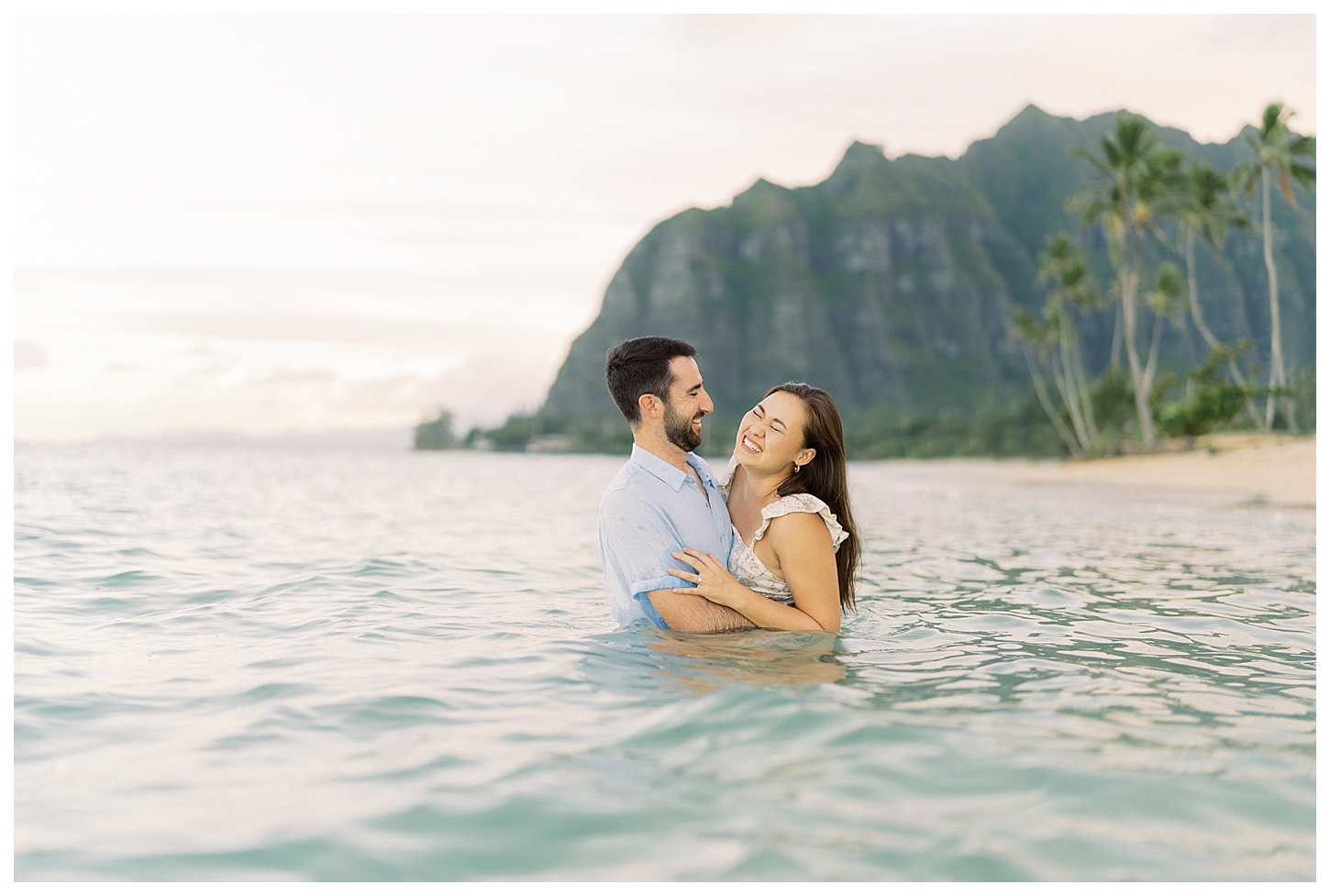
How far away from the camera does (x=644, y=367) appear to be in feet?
18.9

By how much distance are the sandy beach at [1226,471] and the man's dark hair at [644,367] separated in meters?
22.1

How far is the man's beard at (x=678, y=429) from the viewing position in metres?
5.80

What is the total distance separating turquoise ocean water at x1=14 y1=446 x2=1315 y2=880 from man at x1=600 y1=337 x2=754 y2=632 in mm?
339

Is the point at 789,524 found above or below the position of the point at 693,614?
above

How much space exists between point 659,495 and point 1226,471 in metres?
35.1

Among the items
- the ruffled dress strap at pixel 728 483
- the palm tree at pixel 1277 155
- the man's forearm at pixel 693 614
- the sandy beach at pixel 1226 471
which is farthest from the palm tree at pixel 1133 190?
the man's forearm at pixel 693 614

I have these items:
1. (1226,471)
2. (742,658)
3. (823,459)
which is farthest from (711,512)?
(1226,471)

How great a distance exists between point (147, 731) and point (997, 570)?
9155mm

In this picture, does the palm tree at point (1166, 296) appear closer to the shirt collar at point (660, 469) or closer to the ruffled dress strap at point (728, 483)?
the ruffled dress strap at point (728, 483)

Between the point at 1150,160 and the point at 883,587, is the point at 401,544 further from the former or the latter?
the point at 1150,160

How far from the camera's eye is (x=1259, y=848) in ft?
11.0

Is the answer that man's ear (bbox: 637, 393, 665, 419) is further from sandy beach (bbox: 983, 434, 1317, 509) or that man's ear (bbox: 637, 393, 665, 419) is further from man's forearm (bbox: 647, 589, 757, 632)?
sandy beach (bbox: 983, 434, 1317, 509)

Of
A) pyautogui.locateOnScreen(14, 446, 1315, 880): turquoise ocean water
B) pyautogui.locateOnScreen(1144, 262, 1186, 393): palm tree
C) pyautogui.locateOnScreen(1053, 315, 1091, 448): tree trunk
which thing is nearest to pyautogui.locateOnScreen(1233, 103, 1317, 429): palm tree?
pyautogui.locateOnScreen(1144, 262, 1186, 393): palm tree

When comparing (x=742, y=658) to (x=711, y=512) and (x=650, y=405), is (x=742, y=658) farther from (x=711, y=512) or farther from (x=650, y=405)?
(x=650, y=405)
